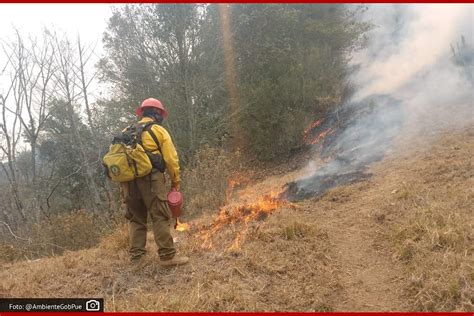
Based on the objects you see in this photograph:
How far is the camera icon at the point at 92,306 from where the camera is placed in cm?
413

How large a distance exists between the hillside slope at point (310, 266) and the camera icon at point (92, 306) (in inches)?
5.9

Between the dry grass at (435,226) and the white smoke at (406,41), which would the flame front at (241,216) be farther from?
the white smoke at (406,41)

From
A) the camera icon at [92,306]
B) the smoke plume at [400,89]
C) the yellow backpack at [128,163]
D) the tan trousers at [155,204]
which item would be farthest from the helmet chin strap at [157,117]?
the smoke plume at [400,89]

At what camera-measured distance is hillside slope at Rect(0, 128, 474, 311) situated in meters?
4.06

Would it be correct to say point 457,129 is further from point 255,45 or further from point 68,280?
point 68,280

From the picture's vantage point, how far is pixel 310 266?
4793 mm

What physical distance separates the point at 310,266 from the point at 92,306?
7.99ft

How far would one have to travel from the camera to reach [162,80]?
543 inches

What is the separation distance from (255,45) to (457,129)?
787 centimetres

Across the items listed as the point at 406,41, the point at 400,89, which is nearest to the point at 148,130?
the point at 400,89

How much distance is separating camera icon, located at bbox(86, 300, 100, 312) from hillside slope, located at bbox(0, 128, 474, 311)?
15 centimetres

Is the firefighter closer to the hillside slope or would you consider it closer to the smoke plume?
the hillside slope

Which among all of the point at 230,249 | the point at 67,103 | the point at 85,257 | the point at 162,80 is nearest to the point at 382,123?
the point at 162,80

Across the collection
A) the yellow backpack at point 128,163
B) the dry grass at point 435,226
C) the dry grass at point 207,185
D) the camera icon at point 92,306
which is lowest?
the dry grass at point 435,226
